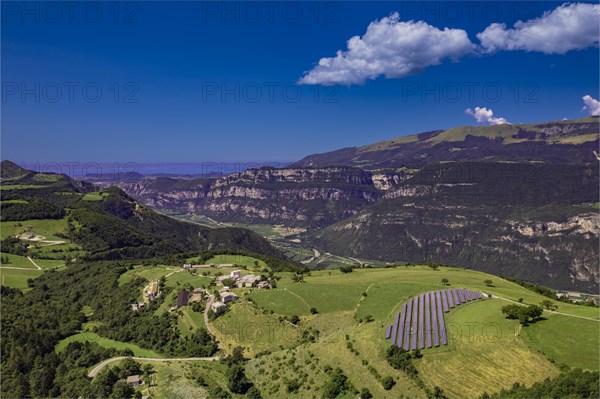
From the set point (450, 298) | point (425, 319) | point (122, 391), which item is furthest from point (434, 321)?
point (122, 391)

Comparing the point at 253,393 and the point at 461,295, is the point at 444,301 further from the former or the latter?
the point at 253,393

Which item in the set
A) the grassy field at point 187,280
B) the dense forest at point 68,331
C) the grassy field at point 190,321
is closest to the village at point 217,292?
the grassy field at point 187,280

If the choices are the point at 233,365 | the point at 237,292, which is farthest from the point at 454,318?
the point at 237,292

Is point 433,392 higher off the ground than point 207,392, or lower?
higher

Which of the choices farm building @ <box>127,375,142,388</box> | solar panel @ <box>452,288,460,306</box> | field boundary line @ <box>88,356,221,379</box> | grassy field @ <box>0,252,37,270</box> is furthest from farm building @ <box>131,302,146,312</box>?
grassy field @ <box>0,252,37,270</box>

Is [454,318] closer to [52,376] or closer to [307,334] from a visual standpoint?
[307,334]
